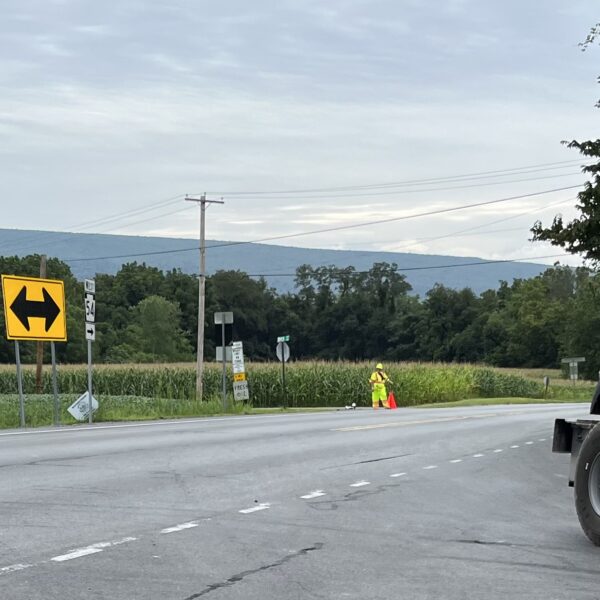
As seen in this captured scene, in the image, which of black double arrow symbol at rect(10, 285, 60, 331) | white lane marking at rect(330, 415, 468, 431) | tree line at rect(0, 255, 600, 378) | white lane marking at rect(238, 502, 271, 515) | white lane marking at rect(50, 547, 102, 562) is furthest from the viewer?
tree line at rect(0, 255, 600, 378)

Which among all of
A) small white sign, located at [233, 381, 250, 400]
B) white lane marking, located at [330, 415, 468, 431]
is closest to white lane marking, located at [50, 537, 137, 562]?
white lane marking, located at [330, 415, 468, 431]

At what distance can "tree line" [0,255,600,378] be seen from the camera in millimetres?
121750

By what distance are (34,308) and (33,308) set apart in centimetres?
3

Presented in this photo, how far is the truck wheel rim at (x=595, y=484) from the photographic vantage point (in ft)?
29.8

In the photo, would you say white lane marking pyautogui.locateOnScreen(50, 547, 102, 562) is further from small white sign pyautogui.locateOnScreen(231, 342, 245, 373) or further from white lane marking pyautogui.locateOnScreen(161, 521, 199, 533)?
small white sign pyautogui.locateOnScreen(231, 342, 245, 373)

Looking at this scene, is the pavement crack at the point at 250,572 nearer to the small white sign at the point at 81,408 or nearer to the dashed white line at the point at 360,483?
the dashed white line at the point at 360,483

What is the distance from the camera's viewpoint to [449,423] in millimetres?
26953

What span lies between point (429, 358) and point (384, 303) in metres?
17.9

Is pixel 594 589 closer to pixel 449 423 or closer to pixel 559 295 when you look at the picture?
pixel 449 423

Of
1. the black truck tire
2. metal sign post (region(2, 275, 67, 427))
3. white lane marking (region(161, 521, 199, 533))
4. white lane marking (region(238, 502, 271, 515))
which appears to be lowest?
white lane marking (region(238, 502, 271, 515))

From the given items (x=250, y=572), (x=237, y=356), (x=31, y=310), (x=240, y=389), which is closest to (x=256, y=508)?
(x=250, y=572)

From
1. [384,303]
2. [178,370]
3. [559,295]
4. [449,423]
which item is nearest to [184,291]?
[384,303]

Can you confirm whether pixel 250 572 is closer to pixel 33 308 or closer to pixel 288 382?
pixel 33 308

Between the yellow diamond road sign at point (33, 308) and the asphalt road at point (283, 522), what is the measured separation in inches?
251
